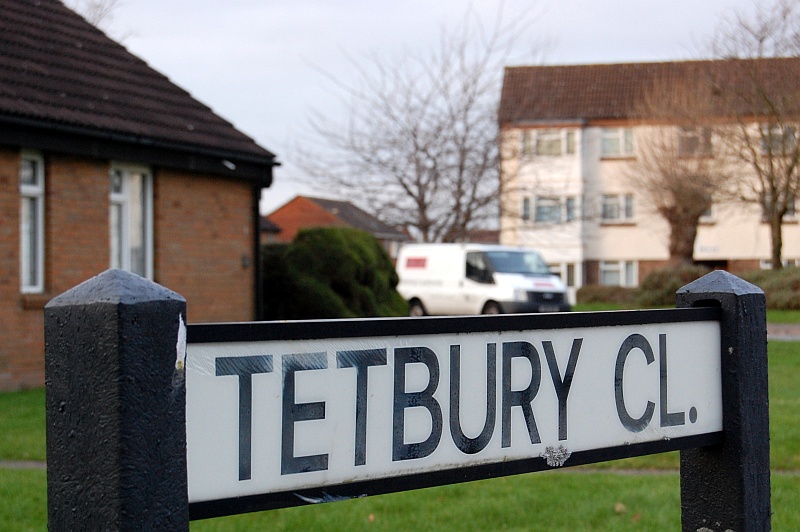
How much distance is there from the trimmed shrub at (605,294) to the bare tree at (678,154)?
3.34 meters

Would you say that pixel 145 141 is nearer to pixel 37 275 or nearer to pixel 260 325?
pixel 37 275

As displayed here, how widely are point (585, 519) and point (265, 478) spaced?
4.04m

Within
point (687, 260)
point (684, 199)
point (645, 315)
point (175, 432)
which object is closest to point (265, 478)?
point (175, 432)

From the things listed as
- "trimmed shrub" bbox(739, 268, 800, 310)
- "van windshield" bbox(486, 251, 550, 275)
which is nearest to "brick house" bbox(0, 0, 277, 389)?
"van windshield" bbox(486, 251, 550, 275)

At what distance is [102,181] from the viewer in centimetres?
1384

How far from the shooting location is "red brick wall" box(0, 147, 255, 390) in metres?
12.3

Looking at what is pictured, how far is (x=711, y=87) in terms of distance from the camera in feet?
93.0

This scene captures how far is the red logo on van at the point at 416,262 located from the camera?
24.9 m

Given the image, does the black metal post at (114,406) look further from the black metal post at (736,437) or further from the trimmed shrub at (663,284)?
the trimmed shrub at (663,284)

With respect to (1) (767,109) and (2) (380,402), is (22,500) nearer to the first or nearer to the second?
(2) (380,402)

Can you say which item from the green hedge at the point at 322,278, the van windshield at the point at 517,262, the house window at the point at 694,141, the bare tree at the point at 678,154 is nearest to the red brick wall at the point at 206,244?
the green hedge at the point at 322,278

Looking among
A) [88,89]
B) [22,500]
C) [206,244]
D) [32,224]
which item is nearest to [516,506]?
[22,500]

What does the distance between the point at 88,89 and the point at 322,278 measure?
5703 mm

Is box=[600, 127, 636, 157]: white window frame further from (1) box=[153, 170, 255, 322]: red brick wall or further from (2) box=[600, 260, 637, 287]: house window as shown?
(1) box=[153, 170, 255, 322]: red brick wall
